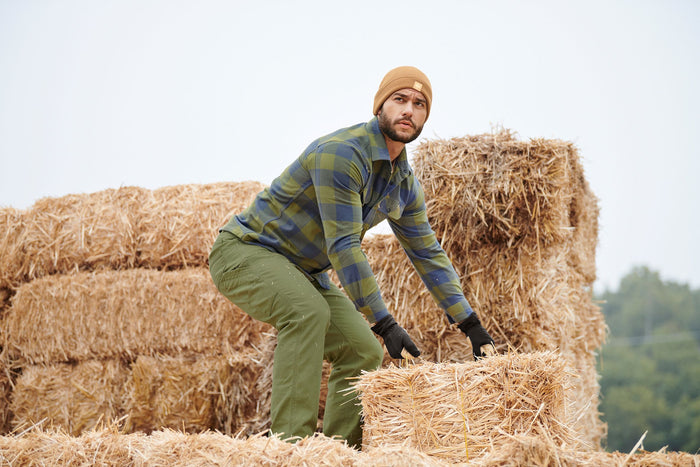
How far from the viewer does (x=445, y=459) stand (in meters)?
2.68

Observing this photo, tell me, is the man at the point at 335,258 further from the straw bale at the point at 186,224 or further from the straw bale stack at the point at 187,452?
the straw bale at the point at 186,224

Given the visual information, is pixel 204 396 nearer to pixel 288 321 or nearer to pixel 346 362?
pixel 346 362

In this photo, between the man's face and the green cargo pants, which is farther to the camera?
the man's face

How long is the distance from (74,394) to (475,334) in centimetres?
346

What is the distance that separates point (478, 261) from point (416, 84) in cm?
150

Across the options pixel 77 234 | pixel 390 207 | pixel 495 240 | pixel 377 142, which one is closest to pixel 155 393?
pixel 77 234

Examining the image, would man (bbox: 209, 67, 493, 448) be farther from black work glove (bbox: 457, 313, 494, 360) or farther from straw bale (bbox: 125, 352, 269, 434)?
straw bale (bbox: 125, 352, 269, 434)

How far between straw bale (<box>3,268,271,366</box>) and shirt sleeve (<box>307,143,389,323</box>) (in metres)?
2.00

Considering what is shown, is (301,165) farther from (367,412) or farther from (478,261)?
(478,261)

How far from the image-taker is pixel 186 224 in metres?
5.35

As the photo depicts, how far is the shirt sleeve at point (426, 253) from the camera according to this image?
3.63 metres

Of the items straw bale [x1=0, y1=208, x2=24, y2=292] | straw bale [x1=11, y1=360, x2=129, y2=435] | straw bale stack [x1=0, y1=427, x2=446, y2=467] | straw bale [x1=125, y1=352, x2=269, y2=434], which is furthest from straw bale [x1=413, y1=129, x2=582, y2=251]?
straw bale [x1=0, y1=208, x2=24, y2=292]

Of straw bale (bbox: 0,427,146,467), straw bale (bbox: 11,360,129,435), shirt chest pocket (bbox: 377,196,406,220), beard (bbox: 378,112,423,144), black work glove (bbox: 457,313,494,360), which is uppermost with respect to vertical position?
beard (bbox: 378,112,423,144)

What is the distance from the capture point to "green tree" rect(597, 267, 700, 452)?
36000 mm
